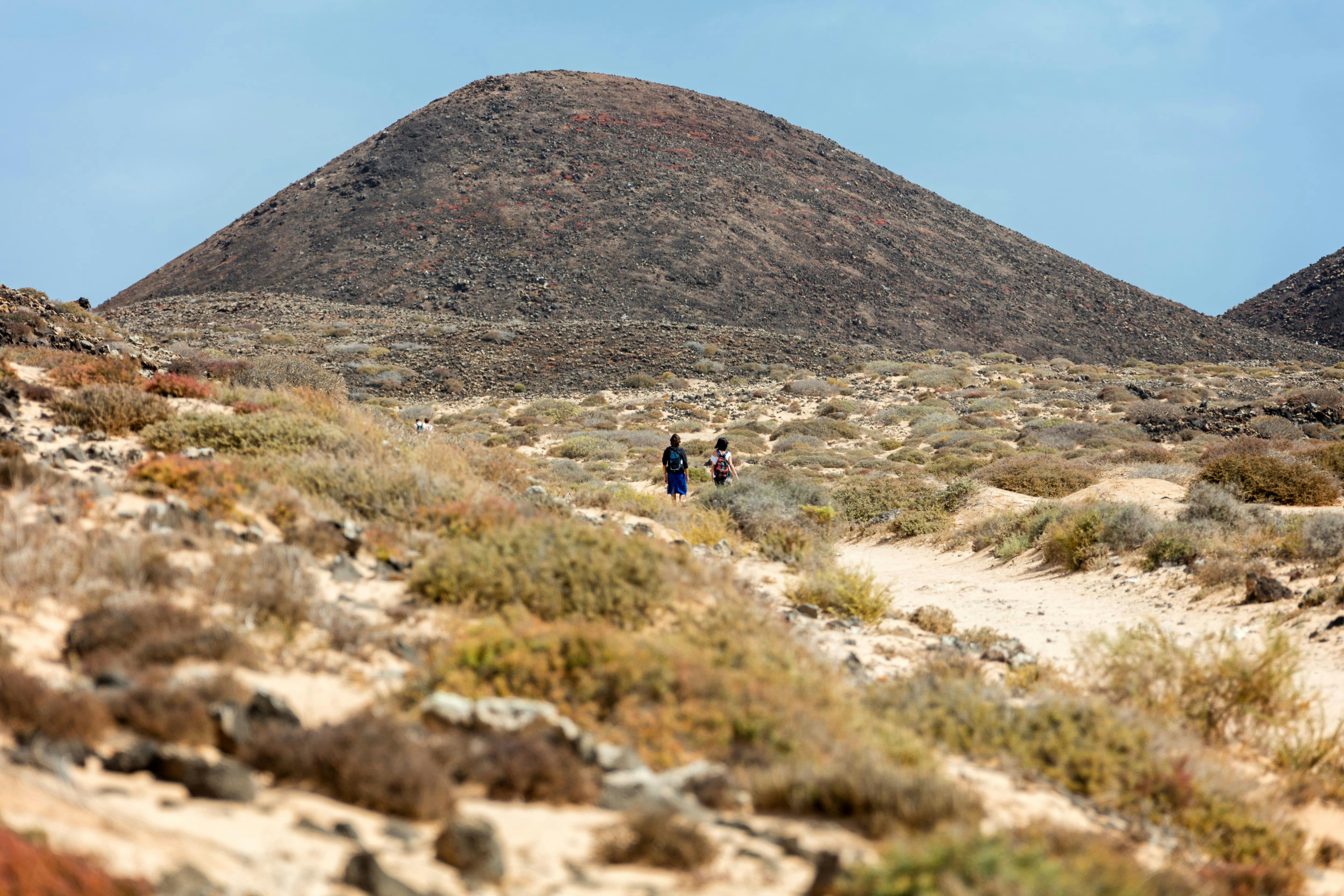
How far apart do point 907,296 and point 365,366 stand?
3801 cm

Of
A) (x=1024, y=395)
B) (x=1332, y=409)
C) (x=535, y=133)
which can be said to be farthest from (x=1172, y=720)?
(x=535, y=133)

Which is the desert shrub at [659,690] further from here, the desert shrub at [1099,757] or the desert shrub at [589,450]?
the desert shrub at [589,450]

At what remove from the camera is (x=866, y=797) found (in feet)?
11.8

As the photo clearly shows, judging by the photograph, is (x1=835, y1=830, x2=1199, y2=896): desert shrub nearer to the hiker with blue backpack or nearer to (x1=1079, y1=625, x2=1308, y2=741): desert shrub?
(x1=1079, y1=625, x2=1308, y2=741): desert shrub

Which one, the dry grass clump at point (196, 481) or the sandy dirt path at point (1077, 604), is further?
the sandy dirt path at point (1077, 604)

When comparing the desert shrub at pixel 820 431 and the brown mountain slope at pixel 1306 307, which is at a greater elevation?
the brown mountain slope at pixel 1306 307

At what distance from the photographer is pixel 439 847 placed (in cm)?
299

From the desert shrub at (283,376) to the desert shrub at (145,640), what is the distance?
9610 mm

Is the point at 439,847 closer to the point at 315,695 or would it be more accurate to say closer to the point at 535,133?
the point at 315,695

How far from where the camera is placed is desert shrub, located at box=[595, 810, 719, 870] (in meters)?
3.11

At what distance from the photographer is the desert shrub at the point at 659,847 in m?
3.11

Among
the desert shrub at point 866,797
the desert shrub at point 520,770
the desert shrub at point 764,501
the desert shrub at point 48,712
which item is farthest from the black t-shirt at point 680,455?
the desert shrub at point 48,712

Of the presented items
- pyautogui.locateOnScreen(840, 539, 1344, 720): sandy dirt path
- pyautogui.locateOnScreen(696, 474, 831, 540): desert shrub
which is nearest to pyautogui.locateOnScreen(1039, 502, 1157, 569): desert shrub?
pyautogui.locateOnScreen(840, 539, 1344, 720): sandy dirt path

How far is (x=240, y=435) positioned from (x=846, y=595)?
658cm
